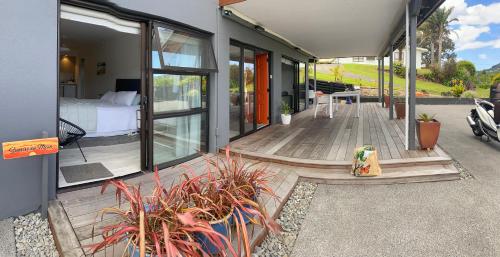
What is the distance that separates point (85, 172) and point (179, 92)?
157 centimetres

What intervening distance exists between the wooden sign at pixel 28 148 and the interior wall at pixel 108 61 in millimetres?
→ 5051

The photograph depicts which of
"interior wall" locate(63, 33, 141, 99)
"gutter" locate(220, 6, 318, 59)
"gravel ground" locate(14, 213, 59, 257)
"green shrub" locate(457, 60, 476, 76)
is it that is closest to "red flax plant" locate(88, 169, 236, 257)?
"gravel ground" locate(14, 213, 59, 257)

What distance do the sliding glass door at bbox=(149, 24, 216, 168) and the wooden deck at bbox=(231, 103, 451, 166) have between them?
0.87 meters

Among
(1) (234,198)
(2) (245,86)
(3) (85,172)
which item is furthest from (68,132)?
(2) (245,86)

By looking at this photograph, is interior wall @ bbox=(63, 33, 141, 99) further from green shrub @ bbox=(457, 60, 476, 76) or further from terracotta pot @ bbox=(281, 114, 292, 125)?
green shrub @ bbox=(457, 60, 476, 76)

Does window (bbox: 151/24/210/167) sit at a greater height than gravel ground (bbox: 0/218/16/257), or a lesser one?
greater

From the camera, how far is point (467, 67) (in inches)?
914

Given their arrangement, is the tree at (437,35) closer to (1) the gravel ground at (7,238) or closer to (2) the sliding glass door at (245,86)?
(2) the sliding glass door at (245,86)

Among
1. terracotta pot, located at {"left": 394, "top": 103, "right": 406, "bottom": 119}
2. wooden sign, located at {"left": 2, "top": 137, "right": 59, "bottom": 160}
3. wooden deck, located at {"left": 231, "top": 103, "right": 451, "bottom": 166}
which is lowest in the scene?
wooden deck, located at {"left": 231, "top": 103, "right": 451, "bottom": 166}

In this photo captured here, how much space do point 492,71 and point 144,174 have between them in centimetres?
2505

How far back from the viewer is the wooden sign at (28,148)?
226cm

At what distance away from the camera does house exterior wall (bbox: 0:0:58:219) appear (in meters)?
2.57

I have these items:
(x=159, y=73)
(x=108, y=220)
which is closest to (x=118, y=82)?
(x=159, y=73)

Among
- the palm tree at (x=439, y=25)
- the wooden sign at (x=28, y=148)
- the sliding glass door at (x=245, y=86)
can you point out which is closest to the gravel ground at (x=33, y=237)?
the wooden sign at (x=28, y=148)
